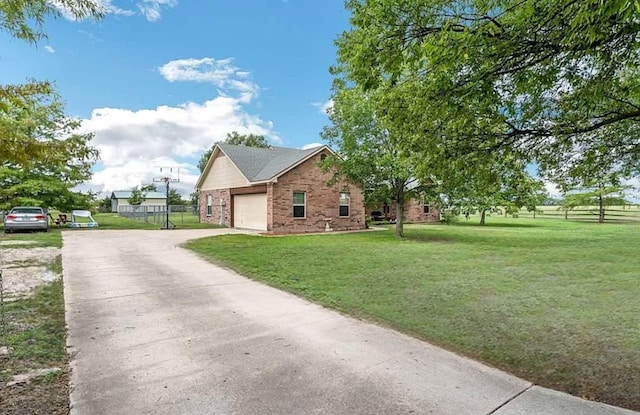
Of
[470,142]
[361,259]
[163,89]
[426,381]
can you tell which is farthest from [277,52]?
[426,381]

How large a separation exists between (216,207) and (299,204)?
7.62m

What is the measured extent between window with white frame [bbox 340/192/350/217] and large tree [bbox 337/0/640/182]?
56.6ft

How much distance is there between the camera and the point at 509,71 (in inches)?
132

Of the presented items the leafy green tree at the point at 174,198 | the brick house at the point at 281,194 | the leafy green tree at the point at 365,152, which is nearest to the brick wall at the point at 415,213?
the brick house at the point at 281,194

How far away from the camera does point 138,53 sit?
1109cm

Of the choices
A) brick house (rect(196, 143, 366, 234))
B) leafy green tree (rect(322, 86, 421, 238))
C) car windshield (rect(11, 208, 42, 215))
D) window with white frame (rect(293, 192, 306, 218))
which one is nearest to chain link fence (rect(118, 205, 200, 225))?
brick house (rect(196, 143, 366, 234))

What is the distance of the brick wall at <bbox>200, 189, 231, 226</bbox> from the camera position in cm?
2379

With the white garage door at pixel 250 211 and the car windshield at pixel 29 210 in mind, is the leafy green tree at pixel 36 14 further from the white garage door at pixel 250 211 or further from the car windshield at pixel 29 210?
the car windshield at pixel 29 210

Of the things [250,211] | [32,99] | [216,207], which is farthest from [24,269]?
[216,207]

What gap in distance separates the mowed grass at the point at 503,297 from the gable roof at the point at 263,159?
8.56 metres

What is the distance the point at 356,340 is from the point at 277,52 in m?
15.7

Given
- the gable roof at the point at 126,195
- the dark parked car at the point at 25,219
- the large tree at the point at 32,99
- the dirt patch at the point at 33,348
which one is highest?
the gable roof at the point at 126,195

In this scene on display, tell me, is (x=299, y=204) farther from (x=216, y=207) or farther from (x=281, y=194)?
(x=216, y=207)

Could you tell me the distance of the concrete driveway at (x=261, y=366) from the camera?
287 centimetres
